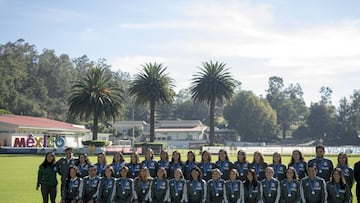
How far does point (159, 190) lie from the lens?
11602mm

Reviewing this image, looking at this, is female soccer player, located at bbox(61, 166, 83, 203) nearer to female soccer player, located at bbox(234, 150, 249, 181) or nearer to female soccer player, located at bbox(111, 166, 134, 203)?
female soccer player, located at bbox(111, 166, 134, 203)

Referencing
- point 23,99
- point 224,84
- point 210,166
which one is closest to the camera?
point 210,166

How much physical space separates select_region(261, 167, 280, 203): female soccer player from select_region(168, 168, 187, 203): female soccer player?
1833 mm

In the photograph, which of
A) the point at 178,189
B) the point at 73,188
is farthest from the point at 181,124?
the point at 178,189

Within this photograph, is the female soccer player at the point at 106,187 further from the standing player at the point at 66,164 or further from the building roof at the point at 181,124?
the building roof at the point at 181,124

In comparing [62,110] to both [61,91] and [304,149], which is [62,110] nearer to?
[61,91]

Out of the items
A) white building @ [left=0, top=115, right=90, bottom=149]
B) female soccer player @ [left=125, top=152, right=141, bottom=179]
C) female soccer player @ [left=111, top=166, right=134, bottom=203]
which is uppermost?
white building @ [left=0, top=115, right=90, bottom=149]

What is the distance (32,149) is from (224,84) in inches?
1105

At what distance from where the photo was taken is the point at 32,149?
2281 inches

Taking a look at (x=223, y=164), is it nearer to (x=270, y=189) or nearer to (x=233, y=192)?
(x=233, y=192)

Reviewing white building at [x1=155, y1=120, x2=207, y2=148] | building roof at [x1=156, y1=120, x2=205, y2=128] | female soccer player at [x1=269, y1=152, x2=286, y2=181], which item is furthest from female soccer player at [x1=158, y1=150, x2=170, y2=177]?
building roof at [x1=156, y1=120, x2=205, y2=128]

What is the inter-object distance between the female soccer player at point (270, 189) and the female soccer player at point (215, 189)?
96cm

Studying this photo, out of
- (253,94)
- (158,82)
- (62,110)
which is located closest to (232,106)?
(253,94)

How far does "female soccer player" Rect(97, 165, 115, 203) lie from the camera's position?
11805 millimetres
